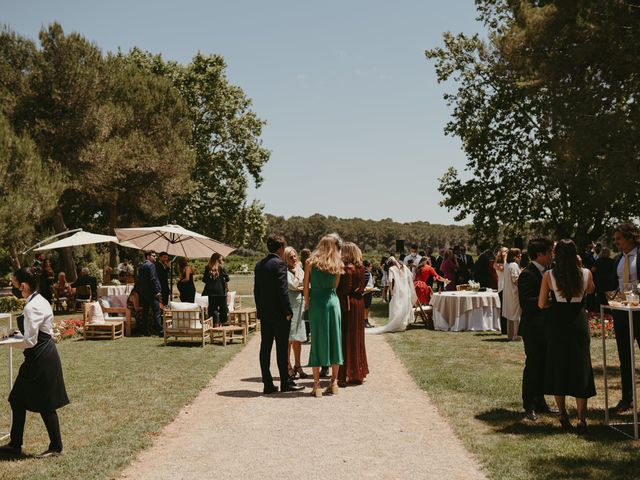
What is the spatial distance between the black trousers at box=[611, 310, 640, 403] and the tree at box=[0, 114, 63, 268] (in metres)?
21.5

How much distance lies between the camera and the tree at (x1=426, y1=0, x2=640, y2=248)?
699 inches

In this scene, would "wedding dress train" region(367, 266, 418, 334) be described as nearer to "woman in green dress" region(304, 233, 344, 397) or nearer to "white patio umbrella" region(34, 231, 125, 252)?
"woman in green dress" region(304, 233, 344, 397)

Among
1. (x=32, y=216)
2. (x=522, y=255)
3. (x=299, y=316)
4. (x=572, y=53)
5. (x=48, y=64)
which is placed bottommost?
(x=299, y=316)

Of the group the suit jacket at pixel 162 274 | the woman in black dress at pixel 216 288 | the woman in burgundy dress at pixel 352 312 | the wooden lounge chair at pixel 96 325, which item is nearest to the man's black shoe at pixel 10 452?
the woman in burgundy dress at pixel 352 312

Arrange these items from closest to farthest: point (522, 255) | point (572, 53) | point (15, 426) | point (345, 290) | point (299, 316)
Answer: point (15, 426) < point (345, 290) < point (299, 316) < point (522, 255) < point (572, 53)

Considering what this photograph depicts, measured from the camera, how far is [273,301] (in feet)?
26.9

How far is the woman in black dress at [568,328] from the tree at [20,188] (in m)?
21.4

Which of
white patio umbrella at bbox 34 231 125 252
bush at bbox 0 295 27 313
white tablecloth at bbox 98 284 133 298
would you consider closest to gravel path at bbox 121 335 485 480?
white tablecloth at bbox 98 284 133 298

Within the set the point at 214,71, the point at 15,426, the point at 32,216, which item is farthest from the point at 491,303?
the point at 214,71

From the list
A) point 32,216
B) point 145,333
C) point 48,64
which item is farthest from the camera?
point 48,64

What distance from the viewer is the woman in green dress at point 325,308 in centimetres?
815

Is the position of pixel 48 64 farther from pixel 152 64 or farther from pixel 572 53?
pixel 572 53

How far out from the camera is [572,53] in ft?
62.1

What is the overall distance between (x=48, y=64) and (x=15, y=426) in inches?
1011
